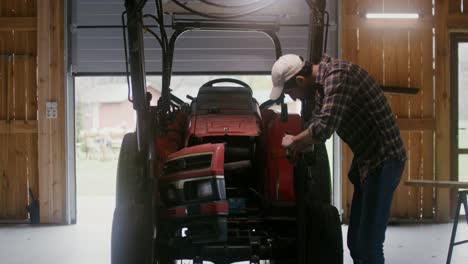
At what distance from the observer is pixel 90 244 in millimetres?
5477

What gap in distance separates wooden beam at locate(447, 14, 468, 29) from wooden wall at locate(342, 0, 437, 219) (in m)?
0.20

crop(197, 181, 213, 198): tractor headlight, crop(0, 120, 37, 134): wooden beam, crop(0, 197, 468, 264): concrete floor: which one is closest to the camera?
crop(197, 181, 213, 198): tractor headlight

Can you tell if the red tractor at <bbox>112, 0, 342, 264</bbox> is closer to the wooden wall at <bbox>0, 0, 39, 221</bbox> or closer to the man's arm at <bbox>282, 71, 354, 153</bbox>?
the man's arm at <bbox>282, 71, 354, 153</bbox>

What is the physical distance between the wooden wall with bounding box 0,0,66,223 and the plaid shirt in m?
4.44

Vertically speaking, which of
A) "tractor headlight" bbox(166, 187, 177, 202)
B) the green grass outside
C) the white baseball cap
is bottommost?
the green grass outside

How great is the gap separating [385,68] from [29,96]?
13.7 ft

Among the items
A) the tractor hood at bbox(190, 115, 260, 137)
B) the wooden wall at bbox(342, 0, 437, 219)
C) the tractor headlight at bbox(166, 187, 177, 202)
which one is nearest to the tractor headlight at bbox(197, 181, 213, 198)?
the tractor headlight at bbox(166, 187, 177, 202)

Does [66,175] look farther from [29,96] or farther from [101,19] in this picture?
[101,19]

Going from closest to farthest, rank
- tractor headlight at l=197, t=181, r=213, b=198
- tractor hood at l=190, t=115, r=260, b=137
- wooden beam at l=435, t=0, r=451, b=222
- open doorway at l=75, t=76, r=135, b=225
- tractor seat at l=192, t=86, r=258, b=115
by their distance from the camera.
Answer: tractor headlight at l=197, t=181, r=213, b=198
tractor hood at l=190, t=115, r=260, b=137
tractor seat at l=192, t=86, r=258, b=115
wooden beam at l=435, t=0, r=451, b=222
open doorway at l=75, t=76, r=135, b=225

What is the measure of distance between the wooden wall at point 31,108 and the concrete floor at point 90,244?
0.44 m

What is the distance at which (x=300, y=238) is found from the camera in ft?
9.28

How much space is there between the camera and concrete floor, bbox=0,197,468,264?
4820 millimetres

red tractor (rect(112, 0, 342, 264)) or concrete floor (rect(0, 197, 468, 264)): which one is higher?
red tractor (rect(112, 0, 342, 264))

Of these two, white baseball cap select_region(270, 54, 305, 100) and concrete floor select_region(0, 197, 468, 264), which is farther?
concrete floor select_region(0, 197, 468, 264)
